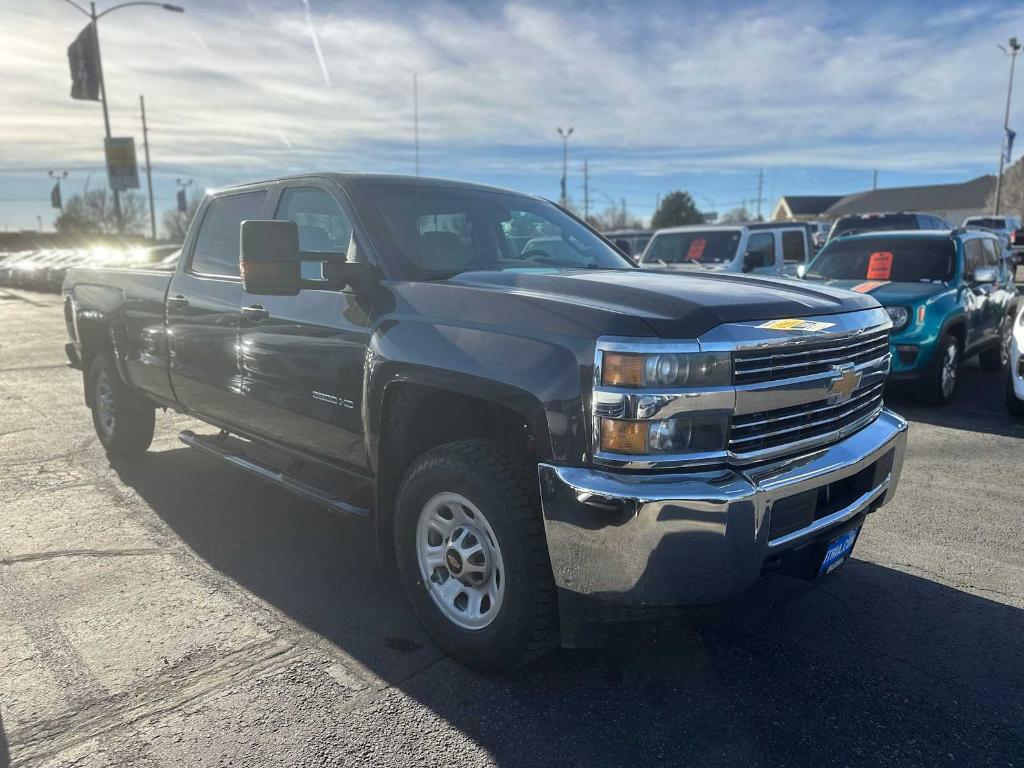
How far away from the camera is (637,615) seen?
2672mm

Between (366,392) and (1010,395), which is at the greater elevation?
(366,392)

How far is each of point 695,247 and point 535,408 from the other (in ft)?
35.9

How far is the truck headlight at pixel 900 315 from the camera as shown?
7781mm

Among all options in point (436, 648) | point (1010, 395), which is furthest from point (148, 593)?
point (1010, 395)

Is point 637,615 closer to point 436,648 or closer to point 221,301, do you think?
point 436,648

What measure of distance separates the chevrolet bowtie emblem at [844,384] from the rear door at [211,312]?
300cm

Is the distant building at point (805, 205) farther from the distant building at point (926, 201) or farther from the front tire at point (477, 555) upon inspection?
the front tire at point (477, 555)

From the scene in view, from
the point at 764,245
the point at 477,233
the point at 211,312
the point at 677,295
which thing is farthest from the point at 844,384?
the point at 764,245

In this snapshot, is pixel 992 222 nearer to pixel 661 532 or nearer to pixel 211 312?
pixel 211 312

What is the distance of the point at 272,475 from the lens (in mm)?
4066

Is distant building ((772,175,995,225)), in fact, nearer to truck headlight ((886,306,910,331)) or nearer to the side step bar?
truck headlight ((886,306,910,331))

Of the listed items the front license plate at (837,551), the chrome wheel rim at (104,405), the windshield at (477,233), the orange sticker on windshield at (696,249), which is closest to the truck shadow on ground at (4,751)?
the windshield at (477,233)

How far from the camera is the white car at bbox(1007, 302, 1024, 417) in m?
7.04

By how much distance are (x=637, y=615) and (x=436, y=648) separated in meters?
1.02
